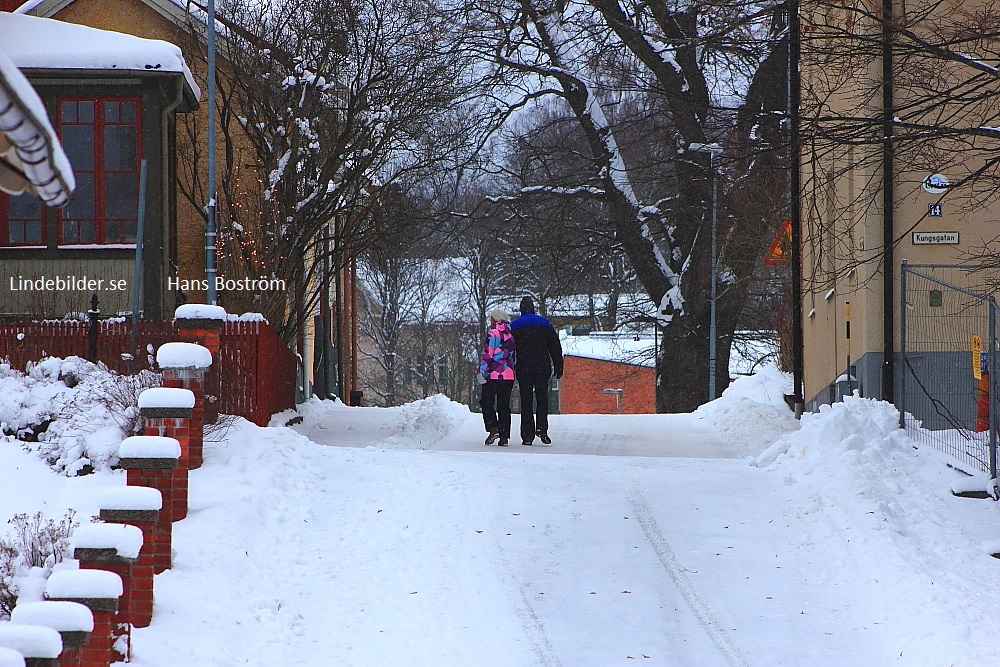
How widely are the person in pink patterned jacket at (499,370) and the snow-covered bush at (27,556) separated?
710 centimetres

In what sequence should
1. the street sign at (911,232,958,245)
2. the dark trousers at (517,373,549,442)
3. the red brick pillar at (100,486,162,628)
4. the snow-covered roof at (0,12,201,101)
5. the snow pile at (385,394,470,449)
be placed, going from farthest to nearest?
the snow-covered roof at (0,12,201,101) → the snow pile at (385,394,470,449) → the dark trousers at (517,373,549,442) → the street sign at (911,232,958,245) → the red brick pillar at (100,486,162,628)

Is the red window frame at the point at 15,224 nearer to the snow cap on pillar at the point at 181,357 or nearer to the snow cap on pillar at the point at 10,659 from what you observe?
the snow cap on pillar at the point at 181,357

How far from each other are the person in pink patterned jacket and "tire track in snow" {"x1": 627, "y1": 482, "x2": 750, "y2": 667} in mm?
3809

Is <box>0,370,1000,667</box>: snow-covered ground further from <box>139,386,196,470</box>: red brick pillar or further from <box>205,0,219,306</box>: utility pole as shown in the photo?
<box>205,0,219,306</box>: utility pole

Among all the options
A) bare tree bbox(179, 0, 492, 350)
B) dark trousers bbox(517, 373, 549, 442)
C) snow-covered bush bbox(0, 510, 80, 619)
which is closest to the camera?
snow-covered bush bbox(0, 510, 80, 619)

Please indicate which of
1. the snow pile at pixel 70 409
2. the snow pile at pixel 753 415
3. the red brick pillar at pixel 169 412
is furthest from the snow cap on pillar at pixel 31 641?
the snow pile at pixel 753 415

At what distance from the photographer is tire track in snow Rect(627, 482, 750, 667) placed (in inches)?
282

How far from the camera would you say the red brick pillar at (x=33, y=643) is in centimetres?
480

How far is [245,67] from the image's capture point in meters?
18.3

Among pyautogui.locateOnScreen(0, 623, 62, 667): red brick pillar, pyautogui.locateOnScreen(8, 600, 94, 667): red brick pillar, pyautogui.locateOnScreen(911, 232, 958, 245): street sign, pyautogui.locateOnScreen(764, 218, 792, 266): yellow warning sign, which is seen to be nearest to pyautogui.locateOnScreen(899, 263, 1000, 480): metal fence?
pyautogui.locateOnScreen(911, 232, 958, 245): street sign

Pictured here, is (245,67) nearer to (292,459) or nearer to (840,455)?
(292,459)

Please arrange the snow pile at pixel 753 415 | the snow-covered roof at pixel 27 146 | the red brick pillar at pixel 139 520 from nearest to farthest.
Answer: the snow-covered roof at pixel 27 146, the red brick pillar at pixel 139 520, the snow pile at pixel 753 415

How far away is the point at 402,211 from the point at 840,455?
1021 cm

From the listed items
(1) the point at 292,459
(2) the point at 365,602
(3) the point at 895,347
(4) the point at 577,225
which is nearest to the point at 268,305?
(1) the point at 292,459
